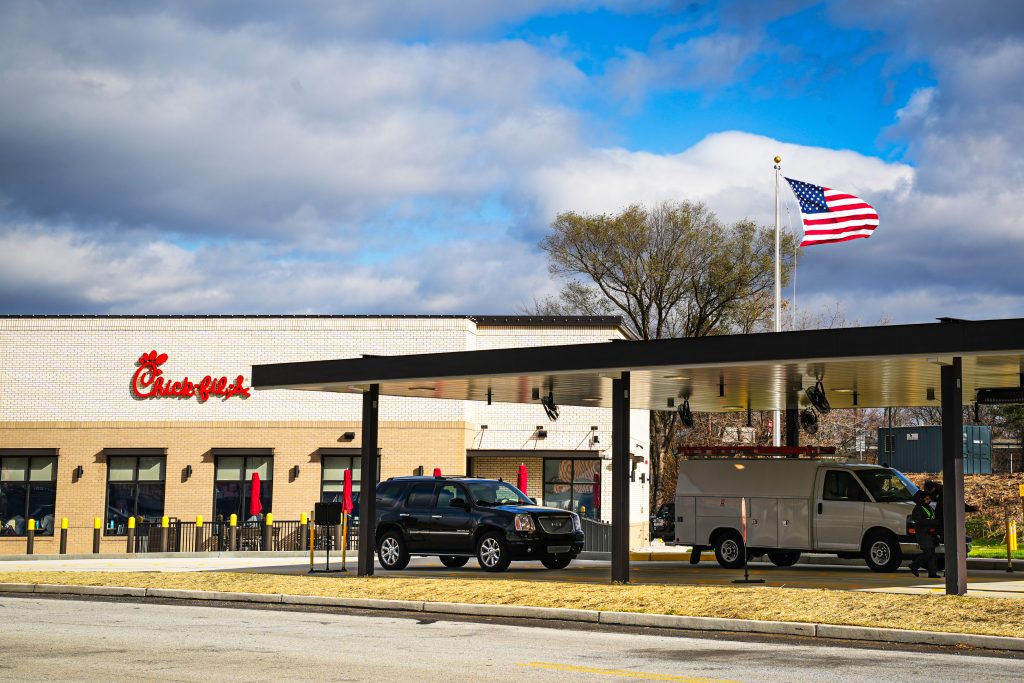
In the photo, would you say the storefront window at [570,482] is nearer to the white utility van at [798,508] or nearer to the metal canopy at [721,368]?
the metal canopy at [721,368]

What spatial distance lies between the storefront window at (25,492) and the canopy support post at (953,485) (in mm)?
32271

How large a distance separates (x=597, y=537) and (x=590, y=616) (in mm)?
16336

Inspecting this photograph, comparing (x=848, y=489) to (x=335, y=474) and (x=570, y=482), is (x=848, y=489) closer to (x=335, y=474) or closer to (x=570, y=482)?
(x=570, y=482)

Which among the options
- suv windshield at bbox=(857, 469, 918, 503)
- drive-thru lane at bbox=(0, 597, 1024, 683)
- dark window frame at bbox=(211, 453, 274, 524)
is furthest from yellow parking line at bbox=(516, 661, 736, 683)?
dark window frame at bbox=(211, 453, 274, 524)

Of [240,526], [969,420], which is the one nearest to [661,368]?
[240,526]

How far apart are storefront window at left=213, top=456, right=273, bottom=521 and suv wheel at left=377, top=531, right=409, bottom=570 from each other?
16.9 meters

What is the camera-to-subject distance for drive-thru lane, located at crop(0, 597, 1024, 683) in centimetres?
1111

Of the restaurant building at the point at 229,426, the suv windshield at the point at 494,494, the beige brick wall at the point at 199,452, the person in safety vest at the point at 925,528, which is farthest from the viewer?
the restaurant building at the point at 229,426

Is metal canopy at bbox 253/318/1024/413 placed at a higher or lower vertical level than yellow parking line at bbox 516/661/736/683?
higher

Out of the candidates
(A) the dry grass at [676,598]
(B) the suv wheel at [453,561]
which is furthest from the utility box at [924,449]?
(A) the dry grass at [676,598]

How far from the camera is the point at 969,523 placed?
44969mm

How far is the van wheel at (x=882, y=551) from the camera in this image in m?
22.8

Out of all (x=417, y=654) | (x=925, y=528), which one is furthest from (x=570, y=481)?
(x=417, y=654)

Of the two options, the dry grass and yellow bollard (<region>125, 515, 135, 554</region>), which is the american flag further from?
yellow bollard (<region>125, 515, 135, 554</region>)
